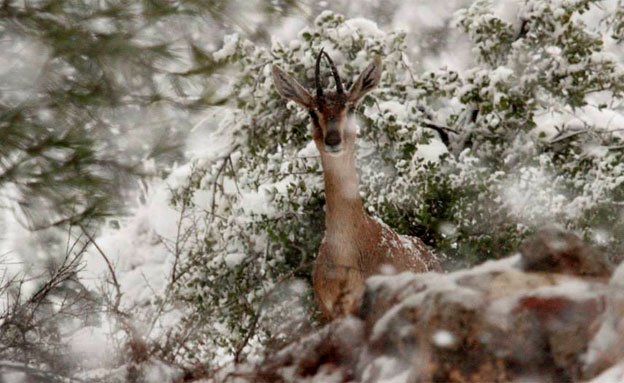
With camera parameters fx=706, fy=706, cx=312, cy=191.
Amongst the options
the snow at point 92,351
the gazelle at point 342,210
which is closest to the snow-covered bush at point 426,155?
the snow at point 92,351

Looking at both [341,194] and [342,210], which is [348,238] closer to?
[342,210]

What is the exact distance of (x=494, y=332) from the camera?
6.49 ft

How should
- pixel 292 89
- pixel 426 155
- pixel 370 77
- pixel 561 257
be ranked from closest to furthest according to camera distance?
pixel 561 257 → pixel 292 89 → pixel 370 77 → pixel 426 155

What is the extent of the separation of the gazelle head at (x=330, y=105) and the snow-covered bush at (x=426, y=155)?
1.32 meters

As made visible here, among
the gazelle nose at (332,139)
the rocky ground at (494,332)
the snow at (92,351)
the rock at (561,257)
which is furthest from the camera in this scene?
the gazelle nose at (332,139)

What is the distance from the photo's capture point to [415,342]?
84.4 inches

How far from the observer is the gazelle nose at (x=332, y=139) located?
512 cm

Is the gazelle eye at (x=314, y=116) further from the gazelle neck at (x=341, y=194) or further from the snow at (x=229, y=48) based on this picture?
the snow at (x=229, y=48)

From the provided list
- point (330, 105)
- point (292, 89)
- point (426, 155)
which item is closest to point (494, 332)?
point (330, 105)

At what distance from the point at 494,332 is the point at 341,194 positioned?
3348 millimetres

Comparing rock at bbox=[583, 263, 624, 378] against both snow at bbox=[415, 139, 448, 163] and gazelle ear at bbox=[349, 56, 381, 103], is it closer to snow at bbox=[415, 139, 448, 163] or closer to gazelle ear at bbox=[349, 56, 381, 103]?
gazelle ear at bbox=[349, 56, 381, 103]

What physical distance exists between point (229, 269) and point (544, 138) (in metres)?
3.72

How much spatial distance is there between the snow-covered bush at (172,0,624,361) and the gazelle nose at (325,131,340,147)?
73.2 inches

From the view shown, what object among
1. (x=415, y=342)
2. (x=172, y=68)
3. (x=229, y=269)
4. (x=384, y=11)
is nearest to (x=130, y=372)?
(x=415, y=342)
